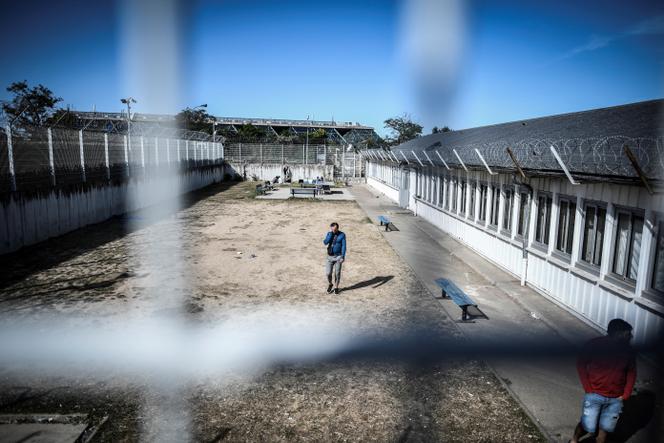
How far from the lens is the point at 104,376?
416cm

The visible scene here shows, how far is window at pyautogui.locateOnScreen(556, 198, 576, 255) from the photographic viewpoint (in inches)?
251

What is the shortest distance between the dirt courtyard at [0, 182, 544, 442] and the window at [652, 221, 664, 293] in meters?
1.99

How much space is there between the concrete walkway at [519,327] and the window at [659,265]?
85cm

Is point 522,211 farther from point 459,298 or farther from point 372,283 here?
point 372,283

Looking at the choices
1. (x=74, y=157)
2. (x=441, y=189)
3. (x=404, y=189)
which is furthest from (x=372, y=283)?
(x=404, y=189)

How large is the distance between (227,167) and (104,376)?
28371 mm

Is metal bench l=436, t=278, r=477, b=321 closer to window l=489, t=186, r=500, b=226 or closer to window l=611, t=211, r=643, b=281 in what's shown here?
window l=611, t=211, r=643, b=281

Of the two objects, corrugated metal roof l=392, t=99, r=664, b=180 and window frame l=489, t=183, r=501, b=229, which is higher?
corrugated metal roof l=392, t=99, r=664, b=180

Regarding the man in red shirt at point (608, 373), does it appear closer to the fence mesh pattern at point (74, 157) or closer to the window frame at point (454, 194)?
the fence mesh pattern at point (74, 157)

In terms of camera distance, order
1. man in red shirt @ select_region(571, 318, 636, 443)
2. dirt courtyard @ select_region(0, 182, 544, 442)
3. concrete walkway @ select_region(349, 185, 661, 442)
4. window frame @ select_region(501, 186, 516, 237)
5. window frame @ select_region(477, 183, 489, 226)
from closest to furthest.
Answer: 1. concrete walkway @ select_region(349, 185, 661, 442)
2. man in red shirt @ select_region(571, 318, 636, 443)
3. dirt courtyard @ select_region(0, 182, 544, 442)
4. window frame @ select_region(501, 186, 516, 237)
5. window frame @ select_region(477, 183, 489, 226)

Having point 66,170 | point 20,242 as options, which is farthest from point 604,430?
point 66,170

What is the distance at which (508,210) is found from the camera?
8609 millimetres

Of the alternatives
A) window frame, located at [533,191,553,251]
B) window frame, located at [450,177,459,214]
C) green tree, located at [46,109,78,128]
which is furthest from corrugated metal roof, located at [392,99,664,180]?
green tree, located at [46,109,78,128]

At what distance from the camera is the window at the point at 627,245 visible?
4906 mm
